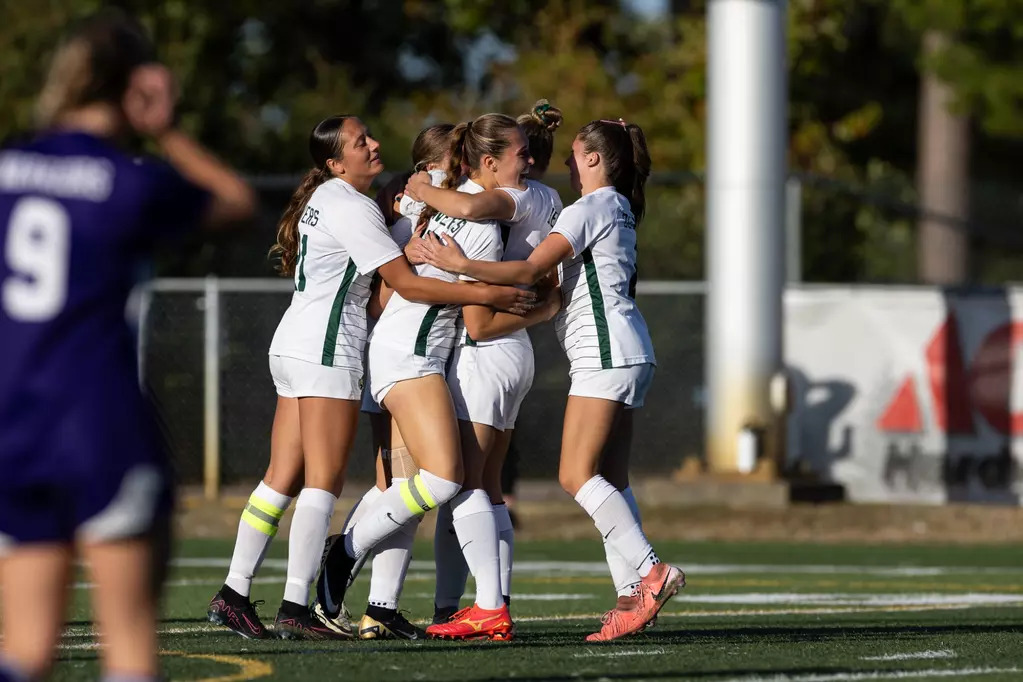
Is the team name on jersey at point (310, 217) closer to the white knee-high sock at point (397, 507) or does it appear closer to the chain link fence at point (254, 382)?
the white knee-high sock at point (397, 507)

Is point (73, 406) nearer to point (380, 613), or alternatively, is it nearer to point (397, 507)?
point (397, 507)

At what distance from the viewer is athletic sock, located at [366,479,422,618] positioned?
714 centimetres

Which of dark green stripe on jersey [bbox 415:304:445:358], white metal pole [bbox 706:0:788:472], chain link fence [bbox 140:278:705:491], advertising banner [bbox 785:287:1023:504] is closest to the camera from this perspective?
dark green stripe on jersey [bbox 415:304:445:358]

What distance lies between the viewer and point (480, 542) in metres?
6.91

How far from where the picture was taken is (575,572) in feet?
37.4

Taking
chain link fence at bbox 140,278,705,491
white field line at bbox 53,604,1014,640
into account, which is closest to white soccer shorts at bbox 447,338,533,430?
white field line at bbox 53,604,1014,640

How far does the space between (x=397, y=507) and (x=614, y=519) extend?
0.82 meters

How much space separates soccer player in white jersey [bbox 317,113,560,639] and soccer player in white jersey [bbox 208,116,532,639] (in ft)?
0.35

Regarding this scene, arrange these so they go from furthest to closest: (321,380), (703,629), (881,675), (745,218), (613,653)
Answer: (745,218) → (703,629) → (321,380) → (613,653) → (881,675)

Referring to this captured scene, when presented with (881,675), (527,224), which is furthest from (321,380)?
(881,675)

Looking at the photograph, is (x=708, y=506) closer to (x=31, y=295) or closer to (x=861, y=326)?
(x=861, y=326)

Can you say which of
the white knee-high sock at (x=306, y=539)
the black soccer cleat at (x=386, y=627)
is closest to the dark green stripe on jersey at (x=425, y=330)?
the white knee-high sock at (x=306, y=539)

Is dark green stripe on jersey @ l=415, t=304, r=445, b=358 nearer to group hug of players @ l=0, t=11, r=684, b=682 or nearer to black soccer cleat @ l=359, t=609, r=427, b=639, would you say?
group hug of players @ l=0, t=11, r=684, b=682

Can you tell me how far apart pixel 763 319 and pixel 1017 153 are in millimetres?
14429
